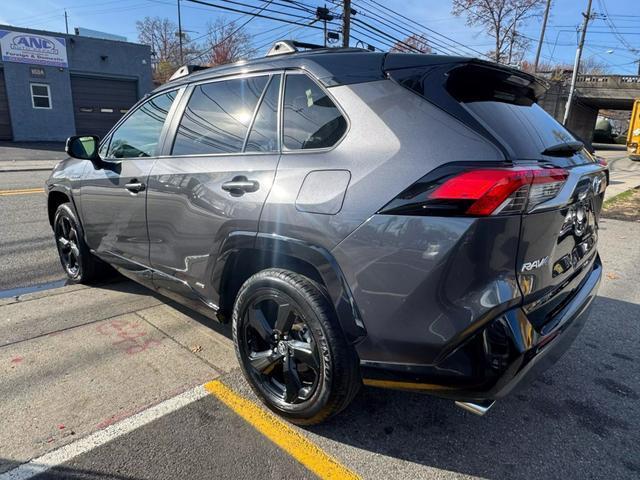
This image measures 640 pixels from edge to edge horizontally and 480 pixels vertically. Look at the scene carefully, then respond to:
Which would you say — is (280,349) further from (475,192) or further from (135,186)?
(135,186)

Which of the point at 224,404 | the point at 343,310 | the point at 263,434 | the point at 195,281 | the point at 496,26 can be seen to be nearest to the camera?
the point at 343,310

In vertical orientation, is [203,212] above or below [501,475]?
above

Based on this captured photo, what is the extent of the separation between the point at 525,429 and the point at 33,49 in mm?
27514

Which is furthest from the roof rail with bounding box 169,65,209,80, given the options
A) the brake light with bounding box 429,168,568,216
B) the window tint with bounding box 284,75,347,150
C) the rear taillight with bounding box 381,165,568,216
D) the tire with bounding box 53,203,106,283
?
the brake light with bounding box 429,168,568,216

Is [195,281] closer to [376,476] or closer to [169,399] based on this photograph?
[169,399]

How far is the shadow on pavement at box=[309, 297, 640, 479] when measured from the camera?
7.39ft

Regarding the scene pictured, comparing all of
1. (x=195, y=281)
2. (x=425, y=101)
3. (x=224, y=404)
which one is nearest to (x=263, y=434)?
(x=224, y=404)

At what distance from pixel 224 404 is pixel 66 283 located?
9.54 feet

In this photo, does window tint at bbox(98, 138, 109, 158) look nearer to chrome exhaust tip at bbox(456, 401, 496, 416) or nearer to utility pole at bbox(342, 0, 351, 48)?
chrome exhaust tip at bbox(456, 401, 496, 416)

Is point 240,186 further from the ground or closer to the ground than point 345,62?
closer to the ground

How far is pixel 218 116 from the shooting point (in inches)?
115

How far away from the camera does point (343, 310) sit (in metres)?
2.12

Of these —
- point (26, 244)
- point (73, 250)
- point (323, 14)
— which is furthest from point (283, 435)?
point (323, 14)

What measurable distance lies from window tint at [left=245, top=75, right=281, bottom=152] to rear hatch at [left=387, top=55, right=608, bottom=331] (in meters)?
0.69
